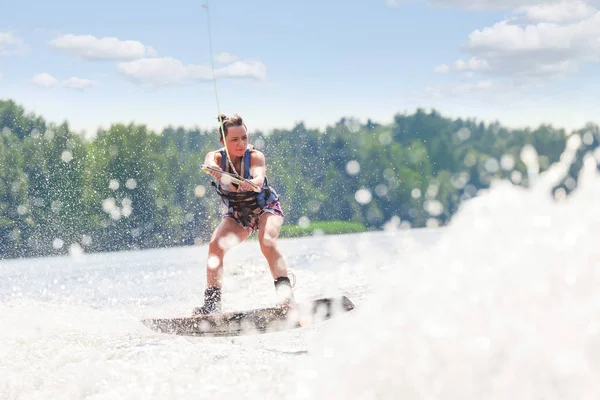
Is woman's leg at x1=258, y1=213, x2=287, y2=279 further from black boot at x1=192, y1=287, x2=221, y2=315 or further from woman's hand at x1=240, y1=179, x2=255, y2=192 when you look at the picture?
black boot at x1=192, y1=287, x2=221, y2=315

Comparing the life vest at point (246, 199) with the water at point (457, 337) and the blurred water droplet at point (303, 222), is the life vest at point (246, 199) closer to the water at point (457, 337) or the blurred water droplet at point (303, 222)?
the water at point (457, 337)

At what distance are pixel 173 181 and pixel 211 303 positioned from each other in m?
53.6

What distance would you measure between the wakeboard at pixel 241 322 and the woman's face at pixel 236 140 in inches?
54.8

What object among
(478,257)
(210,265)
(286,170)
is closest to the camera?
(478,257)

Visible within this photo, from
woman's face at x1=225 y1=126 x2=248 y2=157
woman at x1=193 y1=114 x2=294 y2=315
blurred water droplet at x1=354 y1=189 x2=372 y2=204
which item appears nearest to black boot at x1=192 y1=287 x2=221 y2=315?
woman at x1=193 y1=114 x2=294 y2=315

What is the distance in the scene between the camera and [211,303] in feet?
20.1

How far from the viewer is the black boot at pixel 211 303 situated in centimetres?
603

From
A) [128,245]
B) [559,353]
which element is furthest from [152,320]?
[128,245]

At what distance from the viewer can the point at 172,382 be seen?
330 cm

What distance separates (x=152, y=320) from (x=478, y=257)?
3562 mm

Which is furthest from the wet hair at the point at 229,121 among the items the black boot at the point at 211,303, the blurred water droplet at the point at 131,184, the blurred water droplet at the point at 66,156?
the blurred water droplet at the point at 66,156

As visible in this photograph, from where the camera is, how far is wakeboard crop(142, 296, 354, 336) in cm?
541

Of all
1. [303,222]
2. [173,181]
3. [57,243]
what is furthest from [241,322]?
[303,222]

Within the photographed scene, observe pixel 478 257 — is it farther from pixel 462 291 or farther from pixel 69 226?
pixel 69 226
